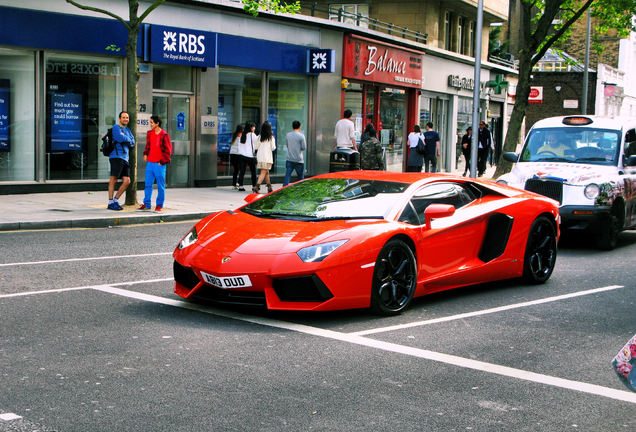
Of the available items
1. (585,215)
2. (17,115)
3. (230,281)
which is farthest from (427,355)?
(17,115)

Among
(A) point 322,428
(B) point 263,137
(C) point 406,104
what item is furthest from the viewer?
(C) point 406,104

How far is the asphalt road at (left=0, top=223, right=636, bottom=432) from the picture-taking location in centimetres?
468

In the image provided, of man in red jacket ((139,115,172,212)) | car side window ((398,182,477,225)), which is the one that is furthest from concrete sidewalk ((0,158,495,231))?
car side window ((398,182,477,225))

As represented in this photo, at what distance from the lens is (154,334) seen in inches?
255

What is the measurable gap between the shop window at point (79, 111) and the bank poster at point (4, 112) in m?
0.91

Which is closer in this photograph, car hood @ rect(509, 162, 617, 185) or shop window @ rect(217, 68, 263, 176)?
car hood @ rect(509, 162, 617, 185)

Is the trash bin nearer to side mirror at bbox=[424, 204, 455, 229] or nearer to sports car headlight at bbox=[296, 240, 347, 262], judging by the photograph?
side mirror at bbox=[424, 204, 455, 229]

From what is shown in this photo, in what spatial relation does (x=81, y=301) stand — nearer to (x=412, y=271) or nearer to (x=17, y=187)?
(x=412, y=271)

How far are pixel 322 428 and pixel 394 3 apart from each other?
3061 cm

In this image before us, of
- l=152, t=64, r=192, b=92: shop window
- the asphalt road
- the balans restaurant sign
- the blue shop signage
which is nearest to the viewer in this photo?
the asphalt road

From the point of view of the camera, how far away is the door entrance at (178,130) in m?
21.8

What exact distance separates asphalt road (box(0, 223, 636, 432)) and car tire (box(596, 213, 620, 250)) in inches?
143

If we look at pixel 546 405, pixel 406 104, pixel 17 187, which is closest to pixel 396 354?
pixel 546 405

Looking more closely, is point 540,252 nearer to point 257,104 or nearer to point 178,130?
point 178,130
